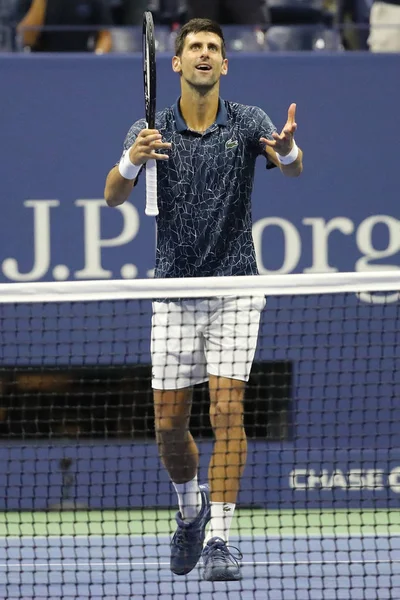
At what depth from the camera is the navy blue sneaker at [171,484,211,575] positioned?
4.79 meters

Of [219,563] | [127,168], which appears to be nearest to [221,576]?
[219,563]

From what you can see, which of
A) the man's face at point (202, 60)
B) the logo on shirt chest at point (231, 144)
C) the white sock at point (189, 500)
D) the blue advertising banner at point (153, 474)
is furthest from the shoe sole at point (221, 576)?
the blue advertising banner at point (153, 474)

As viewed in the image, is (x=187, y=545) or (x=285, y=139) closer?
(x=285, y=139)

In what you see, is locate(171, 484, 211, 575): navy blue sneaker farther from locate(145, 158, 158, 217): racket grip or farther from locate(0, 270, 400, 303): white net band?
locate(145, 158, 158, 217): racket grip

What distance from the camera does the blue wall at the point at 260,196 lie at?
22.5ft

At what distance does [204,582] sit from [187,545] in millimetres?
328

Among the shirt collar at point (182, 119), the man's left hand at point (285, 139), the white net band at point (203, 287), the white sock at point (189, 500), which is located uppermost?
the shirt collar at point (182, 119)

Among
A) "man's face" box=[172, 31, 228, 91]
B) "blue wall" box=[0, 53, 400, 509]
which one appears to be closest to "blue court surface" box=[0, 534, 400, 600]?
"blue wall" box=[0, 53, 400, 509]

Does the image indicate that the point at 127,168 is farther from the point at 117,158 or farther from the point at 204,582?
the point at 117,158

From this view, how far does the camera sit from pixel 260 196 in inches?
272

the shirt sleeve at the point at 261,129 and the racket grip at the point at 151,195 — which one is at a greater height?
the shirt sleeve at the point at 261,129

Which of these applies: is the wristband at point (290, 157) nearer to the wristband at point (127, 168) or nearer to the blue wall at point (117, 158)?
the wristband at point (127, 168)

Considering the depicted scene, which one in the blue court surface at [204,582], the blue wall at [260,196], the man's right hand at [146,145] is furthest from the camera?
the blue wall at [260,196]

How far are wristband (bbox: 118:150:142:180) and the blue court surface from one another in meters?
1.41
